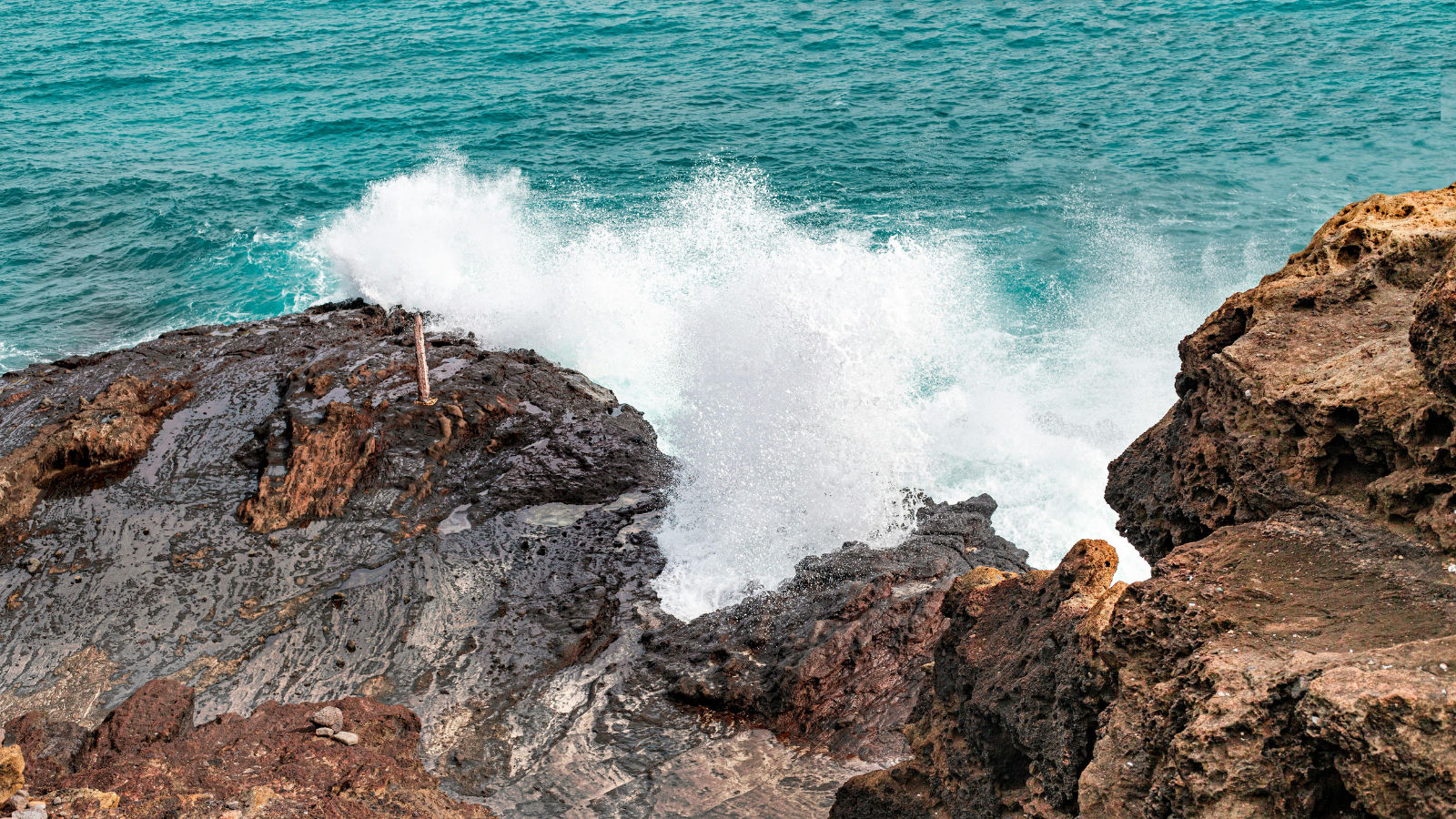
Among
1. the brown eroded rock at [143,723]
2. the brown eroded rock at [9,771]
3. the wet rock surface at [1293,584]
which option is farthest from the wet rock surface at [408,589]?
the wet rock surface at [1293,584]

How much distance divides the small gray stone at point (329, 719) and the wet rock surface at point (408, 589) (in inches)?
3.9

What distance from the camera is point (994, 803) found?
16.1 feet

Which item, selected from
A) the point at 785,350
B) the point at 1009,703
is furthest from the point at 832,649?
the point at 785,350

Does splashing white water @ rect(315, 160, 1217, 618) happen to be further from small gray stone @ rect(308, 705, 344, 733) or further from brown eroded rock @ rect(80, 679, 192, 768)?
brown eroded rock @ rect(80, 679, 192, 768)

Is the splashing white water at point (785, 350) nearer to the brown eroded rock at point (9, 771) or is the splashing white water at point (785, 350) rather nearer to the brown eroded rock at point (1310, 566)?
the brown eroded rock at point (9, 771)

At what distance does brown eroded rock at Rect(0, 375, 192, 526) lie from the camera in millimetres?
10531

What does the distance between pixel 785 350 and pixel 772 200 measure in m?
7.24

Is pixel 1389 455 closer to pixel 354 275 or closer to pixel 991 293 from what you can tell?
pixel 991 293

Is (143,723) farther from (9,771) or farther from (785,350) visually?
(785,350)

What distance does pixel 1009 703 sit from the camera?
193 inches

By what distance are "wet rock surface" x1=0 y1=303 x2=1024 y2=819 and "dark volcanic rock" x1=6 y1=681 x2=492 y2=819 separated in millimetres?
47

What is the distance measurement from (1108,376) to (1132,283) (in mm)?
3435

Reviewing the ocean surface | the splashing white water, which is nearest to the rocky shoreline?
the splashing white water

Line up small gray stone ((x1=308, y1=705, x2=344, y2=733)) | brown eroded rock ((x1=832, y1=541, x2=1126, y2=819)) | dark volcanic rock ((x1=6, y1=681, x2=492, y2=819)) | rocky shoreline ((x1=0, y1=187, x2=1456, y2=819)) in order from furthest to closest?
1. small gray stone ((x1=308, y1=705, x2=344, y2=733))
2. dark volcanic rock ((x1=6, y1=681, x2=492, y2=819))
3. brown eroded rock ((x1=832, y1=541, x2=1126, y2=819))
4. rocky shoreline ((x1=0, y1=187, x2=1456, y2=819))
